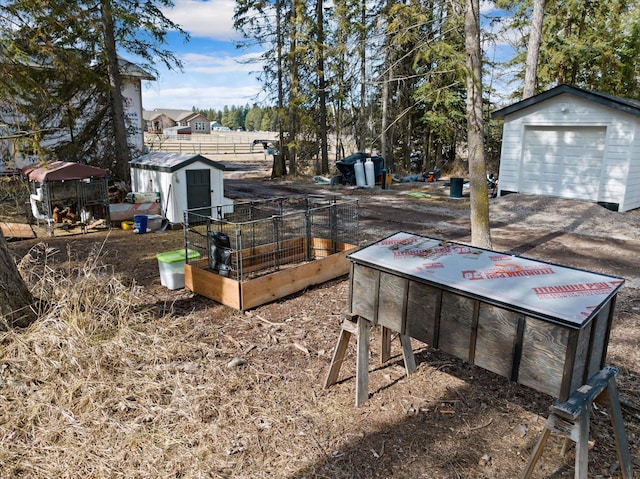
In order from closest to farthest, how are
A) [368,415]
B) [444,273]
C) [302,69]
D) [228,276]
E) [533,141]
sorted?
[444,273], [368,415], [228,276], [533,141], [302,69]

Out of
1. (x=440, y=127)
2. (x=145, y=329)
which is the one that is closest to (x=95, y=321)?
(x=145, y=329)

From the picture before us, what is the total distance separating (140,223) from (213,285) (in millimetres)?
5195

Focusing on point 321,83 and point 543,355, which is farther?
point 321,83

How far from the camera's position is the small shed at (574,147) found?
12438 mm

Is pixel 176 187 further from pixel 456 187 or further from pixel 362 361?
pixel 456 187

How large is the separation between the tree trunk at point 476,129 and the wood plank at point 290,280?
2.34 metres

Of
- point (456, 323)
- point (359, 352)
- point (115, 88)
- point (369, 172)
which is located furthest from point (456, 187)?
point (456, 323)

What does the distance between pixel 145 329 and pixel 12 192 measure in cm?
1015

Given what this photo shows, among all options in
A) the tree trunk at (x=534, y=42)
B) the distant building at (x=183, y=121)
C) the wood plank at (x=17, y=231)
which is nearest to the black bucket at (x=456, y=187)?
the tree trunk at (x=534, y=42)

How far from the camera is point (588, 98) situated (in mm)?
12656

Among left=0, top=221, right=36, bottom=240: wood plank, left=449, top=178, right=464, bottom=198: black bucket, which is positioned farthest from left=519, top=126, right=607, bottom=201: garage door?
left=0, top=221, right=36, bottom=240: wood plank

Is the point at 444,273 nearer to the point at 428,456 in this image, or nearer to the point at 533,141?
the point at 428,456

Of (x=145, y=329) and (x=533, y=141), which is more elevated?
(x=533, y=141)

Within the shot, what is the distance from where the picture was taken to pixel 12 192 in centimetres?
1215
